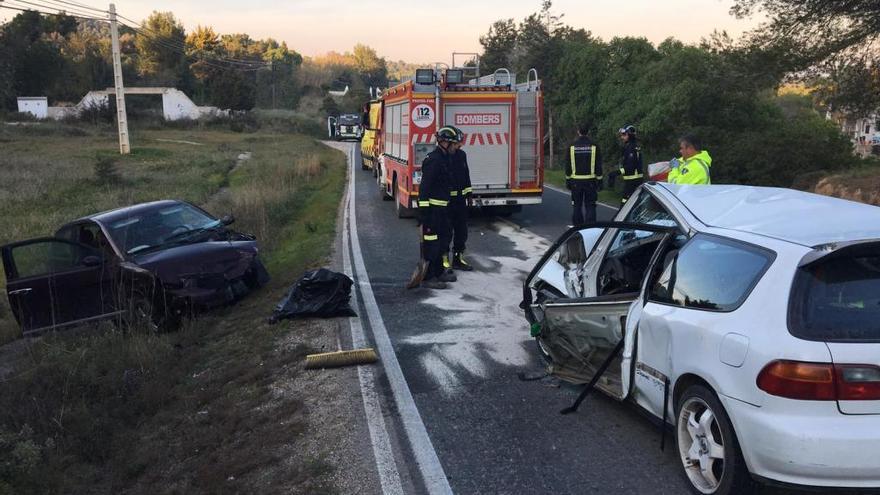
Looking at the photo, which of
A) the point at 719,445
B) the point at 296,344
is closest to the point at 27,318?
the point at 296,344

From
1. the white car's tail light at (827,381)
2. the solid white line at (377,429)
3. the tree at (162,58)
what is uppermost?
the tree at (162,58)

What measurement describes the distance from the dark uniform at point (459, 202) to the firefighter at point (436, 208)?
1.76ft

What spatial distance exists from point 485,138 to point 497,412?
944 cm

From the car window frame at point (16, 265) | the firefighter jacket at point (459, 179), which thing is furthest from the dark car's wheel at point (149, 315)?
the firefighter jacket at point (459, 179)

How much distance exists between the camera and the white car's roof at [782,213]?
331 cm

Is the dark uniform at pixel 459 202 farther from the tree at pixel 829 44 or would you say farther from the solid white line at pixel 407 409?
the tree at pixel 829 44

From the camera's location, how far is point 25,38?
235 feet

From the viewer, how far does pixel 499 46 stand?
36125 mm

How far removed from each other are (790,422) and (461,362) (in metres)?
3.26

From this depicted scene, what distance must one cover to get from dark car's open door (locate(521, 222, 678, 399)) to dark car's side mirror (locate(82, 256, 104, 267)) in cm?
511

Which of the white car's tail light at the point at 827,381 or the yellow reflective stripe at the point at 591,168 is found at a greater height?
the yellow reflective stripe at the point at 591,168

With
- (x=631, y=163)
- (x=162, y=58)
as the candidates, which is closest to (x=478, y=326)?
(x=631, y=163)

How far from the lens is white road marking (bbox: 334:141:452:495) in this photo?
397cm

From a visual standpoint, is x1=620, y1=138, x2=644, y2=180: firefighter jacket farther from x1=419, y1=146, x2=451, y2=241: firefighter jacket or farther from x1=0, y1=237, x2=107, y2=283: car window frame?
x1=0, y1=237, x2=107, y2=283: car window frame
